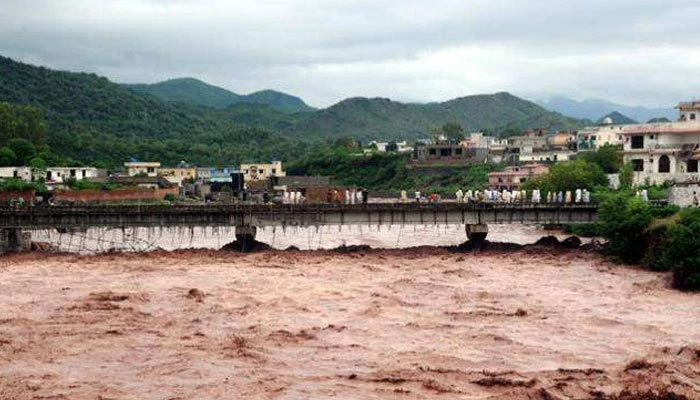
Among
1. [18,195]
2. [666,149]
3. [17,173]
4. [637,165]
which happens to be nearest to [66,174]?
[17,173]

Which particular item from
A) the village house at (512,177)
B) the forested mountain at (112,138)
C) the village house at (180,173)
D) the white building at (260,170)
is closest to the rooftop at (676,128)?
the village house at (512,177)

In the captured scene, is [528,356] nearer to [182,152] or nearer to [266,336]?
[266,336]

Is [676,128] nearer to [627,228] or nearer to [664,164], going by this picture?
[664,164]

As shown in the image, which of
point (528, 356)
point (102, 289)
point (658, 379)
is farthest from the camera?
point (102, 289)

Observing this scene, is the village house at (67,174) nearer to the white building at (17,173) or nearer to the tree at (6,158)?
the white building at (17,173)

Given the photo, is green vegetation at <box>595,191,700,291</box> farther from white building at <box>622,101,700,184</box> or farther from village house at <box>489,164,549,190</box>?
village house at <box>489,164,549,190</box>

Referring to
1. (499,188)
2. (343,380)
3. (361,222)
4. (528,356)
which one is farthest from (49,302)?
(499,188)
